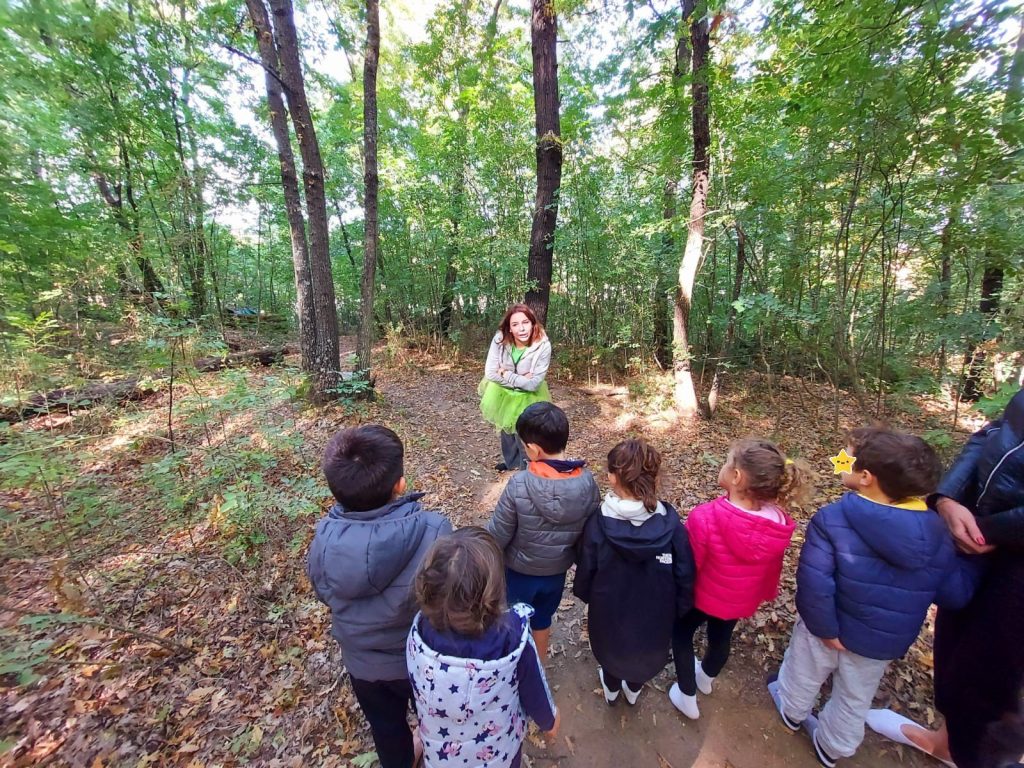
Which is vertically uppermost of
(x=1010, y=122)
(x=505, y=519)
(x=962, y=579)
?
(x=1010, y=122)

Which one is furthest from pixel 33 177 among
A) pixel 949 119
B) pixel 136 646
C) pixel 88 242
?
pixel 949 119

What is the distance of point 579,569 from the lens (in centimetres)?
201

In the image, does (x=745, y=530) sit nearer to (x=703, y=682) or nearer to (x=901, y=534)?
(x=901, y=534)

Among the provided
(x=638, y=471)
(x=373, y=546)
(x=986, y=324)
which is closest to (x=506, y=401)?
(x=638, y=471)

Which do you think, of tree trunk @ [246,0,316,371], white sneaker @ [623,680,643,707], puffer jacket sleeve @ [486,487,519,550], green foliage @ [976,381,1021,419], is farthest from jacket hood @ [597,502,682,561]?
tree trunk @ [246,0,316,371]

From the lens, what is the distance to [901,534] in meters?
1.59

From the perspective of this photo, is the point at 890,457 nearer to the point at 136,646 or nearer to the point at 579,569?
the point at 579,569

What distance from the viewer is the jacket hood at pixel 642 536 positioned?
5.95 feet

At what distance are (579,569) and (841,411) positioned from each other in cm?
695

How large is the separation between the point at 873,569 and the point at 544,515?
4.75 ft

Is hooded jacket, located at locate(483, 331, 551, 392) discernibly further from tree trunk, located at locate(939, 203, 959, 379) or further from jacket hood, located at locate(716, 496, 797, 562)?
tree trunk, located at locate(939, 203, 959, 379)

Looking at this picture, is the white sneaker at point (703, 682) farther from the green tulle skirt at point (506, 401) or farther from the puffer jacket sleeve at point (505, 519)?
the green tulle skirt at point (506, 401)

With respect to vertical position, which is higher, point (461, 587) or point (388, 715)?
point (461, 587)

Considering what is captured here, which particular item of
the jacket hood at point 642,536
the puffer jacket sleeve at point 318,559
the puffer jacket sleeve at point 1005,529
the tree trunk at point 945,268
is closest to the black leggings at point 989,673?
the puffer jacket sleeve at point 1005,529
